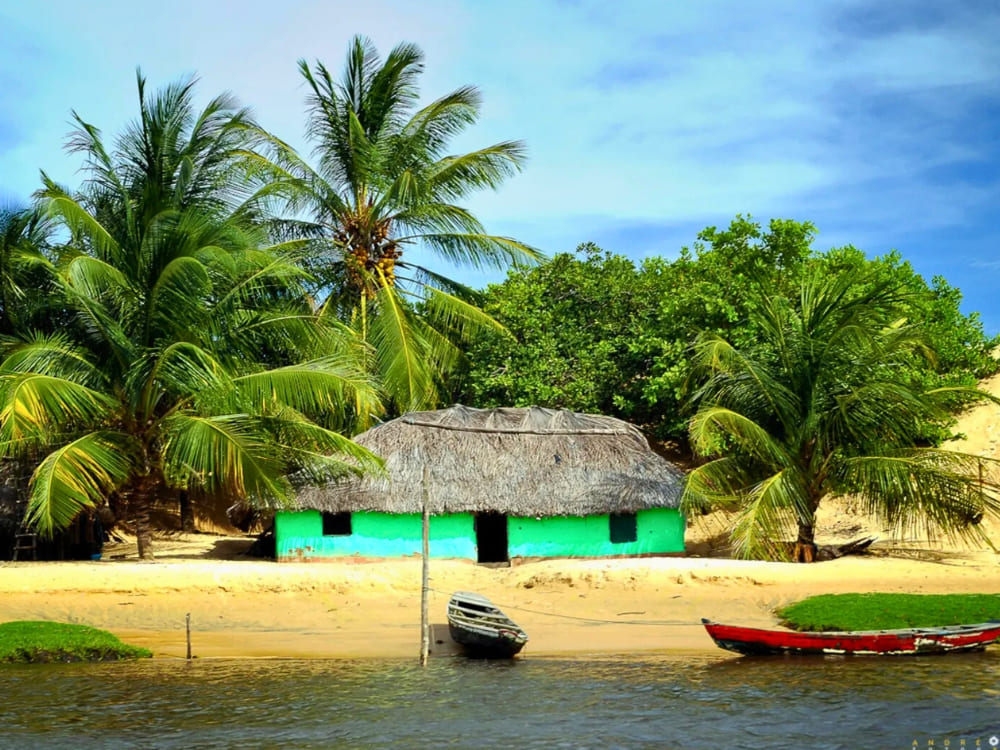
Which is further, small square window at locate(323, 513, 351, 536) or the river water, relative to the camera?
small square window at locate(323, 513, 351, 536)

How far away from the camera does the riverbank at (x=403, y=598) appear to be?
15633 mm

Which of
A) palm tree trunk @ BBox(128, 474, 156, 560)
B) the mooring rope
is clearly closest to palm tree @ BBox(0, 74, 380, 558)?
palm tree trunk @ BBox(128, 474, 156, 560)

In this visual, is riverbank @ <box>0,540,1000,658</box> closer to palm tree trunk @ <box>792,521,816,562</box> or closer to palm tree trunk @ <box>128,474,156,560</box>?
palm tree trunk @ <box>792,521,816,562</box>

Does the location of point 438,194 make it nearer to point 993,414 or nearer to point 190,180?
point 190,180

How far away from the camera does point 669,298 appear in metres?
26.9

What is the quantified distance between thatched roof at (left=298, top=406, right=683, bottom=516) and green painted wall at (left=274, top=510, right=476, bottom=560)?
31 centimetres

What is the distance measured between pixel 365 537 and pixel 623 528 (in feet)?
15.9

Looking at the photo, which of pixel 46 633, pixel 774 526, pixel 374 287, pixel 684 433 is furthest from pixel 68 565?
pixel 684 433

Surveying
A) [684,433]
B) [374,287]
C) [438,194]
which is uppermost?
[438,194]

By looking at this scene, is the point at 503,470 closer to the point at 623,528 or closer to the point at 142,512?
the point at 623,528

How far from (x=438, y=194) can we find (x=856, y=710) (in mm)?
16743

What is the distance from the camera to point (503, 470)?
69.8 feet

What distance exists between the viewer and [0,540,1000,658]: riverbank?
15.6 m

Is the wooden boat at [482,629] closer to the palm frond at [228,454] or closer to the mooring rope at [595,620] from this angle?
the mooring rope at [595,620]
